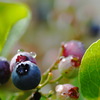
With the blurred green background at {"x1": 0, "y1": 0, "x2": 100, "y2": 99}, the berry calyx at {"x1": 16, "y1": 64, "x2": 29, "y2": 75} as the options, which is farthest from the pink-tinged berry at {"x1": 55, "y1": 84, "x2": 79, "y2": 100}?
the blurred green background at {"x1": 0, "y1": 0, "x2": 100, "y2": 99}

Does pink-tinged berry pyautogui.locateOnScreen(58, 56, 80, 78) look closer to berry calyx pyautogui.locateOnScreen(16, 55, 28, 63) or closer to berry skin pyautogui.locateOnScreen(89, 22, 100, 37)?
berry calyx pyautogui.locateOnScreen(16, 55, 28, 63)

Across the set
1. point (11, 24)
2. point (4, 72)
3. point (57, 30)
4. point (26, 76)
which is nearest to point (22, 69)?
point (26, 76)

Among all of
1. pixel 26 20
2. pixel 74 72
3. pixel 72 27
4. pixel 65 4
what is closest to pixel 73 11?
pixel 65 4

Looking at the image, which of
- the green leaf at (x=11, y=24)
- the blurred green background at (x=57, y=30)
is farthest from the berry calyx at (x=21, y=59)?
the blurred green background at (x=57, y=30)

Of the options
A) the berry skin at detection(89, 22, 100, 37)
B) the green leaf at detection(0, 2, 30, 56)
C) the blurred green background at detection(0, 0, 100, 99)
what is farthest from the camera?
the berry skin at detection(89, 22, 100, 37)

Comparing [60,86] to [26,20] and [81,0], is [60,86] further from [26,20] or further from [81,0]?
[81,0]

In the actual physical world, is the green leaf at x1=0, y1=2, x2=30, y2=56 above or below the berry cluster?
below

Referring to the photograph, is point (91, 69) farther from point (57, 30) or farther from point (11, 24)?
point (57, 30)
